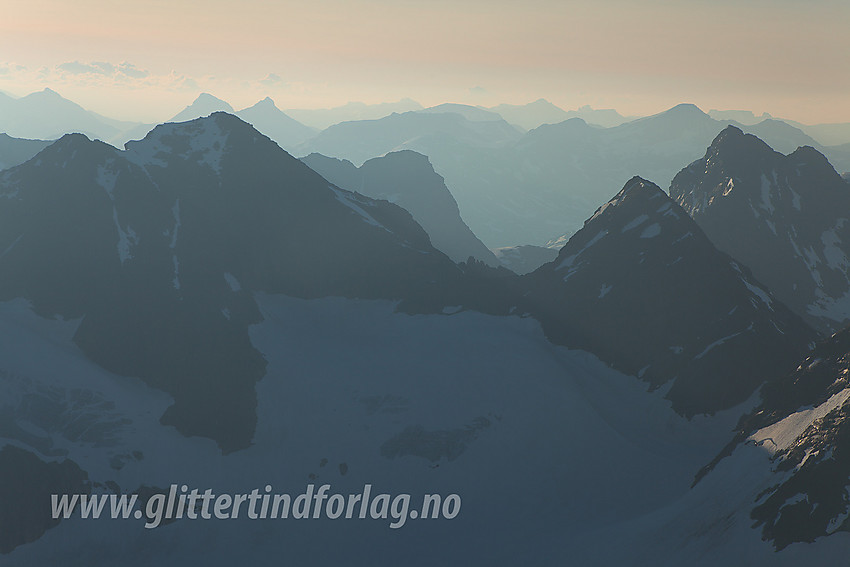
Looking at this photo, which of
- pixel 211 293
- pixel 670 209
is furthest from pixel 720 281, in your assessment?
pixel 211 293

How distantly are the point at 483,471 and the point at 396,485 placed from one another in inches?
602

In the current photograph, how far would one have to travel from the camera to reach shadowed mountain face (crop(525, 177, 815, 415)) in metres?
136

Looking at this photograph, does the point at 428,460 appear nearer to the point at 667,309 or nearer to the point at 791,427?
the point at 791,427

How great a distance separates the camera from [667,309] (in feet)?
497

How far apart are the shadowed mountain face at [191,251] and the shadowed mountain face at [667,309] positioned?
32.7 metres

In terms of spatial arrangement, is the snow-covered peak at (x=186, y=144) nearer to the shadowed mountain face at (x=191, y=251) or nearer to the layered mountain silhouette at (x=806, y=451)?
the shadowed mountain face at (x=191, y=251)

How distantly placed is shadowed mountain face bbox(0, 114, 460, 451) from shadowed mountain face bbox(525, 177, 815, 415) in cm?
3272

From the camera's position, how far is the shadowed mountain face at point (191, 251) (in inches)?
5069

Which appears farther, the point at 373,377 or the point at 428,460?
the point at 373,377

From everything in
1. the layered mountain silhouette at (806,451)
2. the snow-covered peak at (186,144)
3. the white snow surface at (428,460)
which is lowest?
the white snow surface at (428,460)

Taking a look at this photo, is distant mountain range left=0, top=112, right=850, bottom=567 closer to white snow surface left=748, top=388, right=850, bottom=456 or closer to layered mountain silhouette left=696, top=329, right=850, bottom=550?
layered mountain silhouette left=696, top=329, right=850, bottom=550

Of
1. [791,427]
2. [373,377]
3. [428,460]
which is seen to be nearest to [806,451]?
[791,427]

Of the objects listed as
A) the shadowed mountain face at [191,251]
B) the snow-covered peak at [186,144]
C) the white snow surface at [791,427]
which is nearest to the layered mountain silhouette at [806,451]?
the white snow surface at [791,427]

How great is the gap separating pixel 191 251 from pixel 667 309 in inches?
4140
